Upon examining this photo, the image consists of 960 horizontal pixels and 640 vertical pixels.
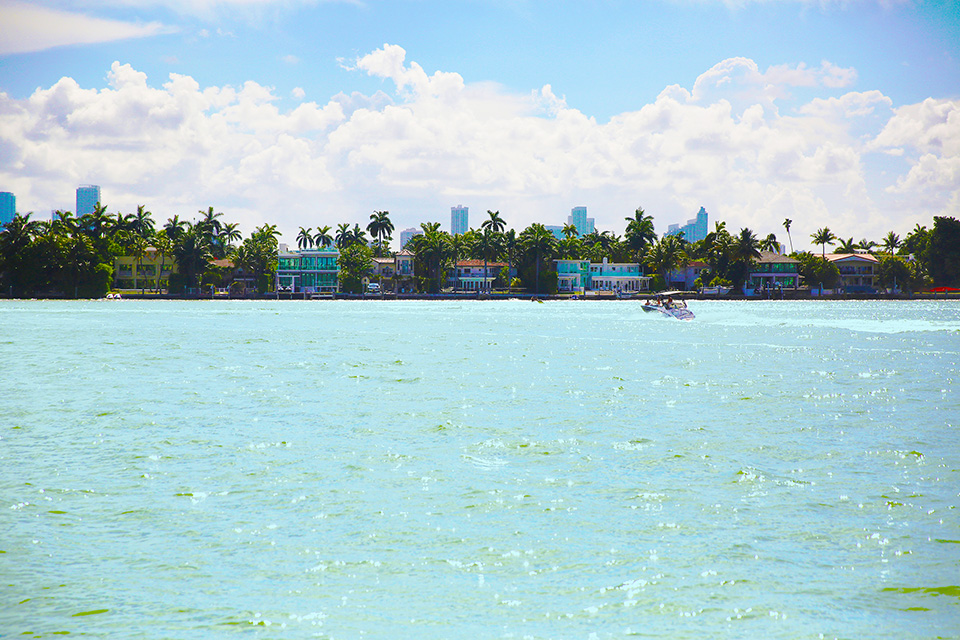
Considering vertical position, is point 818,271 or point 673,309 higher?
point 818,271

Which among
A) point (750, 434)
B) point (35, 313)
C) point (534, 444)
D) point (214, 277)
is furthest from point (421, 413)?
point (214, 277)

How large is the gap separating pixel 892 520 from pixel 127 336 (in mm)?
57342

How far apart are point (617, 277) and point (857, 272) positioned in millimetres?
51239

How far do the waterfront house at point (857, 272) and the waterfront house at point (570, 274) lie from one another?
54564mm

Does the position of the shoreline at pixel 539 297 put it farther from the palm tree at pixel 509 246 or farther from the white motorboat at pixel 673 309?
the white motorboat at pixel 673 309

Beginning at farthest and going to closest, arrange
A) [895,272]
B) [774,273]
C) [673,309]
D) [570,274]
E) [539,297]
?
[774,273]
[570,274]
[895,272]
[539,297]
[673,309]

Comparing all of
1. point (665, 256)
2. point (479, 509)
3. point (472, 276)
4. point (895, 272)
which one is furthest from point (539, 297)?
point (479, 509)

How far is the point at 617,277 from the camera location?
174875mm

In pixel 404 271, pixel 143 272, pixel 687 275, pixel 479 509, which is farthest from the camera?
pixel 687 275

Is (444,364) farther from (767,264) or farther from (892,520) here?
(767,264)

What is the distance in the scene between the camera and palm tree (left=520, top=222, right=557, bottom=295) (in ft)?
523

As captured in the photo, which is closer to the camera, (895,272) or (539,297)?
(539,297)

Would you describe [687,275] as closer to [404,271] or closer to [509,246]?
[509,246]

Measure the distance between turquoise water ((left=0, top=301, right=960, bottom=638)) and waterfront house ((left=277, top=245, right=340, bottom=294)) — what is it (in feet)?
429
